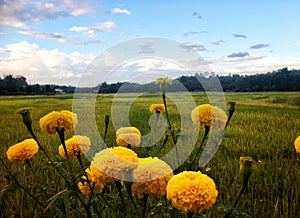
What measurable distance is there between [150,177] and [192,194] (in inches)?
7.7

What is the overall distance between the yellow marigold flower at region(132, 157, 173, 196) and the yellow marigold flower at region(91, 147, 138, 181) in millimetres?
47

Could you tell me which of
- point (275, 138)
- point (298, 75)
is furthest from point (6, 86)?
point (275, 138)

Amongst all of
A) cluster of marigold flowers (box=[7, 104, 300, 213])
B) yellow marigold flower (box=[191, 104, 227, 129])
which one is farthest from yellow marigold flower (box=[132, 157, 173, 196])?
yellow marigold flower (box=[191, 104, 227, 129])

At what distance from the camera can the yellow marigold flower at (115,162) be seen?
1305 mm

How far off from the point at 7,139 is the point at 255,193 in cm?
537

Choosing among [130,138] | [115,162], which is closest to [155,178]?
[115,162]

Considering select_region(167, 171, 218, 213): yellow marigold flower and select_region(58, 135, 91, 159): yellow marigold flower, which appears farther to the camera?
select_region(58, 135, 91, 159): yellow marigold flower

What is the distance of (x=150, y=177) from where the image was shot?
1358 millimetres

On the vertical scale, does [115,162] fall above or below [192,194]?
above

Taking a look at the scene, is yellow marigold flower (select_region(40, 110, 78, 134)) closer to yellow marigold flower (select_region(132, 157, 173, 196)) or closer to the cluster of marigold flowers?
the cluster of marigold flowers

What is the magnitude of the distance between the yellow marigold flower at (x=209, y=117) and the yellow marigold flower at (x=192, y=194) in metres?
0.84

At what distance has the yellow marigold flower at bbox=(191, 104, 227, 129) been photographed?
2102mm

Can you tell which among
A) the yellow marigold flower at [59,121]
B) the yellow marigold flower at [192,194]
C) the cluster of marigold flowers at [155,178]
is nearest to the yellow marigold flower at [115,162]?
the cluster of marigold flowers at [155,178]

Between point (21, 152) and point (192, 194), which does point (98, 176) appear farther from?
point (21, 152)
